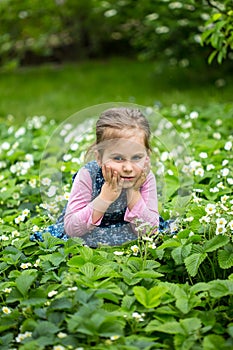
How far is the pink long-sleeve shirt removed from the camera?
3666mm

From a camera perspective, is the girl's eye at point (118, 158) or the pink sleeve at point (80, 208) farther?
the pink sleeve at point (80, 208)

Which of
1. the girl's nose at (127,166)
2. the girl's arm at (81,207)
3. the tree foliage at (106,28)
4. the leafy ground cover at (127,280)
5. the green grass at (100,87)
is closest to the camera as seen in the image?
the leafy ground cover at (127,280)

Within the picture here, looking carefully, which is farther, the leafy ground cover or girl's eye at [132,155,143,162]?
girl's eye at [132,155,143,162]

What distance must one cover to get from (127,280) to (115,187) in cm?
59

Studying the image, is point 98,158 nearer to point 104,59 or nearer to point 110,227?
point 110,227

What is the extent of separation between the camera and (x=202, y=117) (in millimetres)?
6336

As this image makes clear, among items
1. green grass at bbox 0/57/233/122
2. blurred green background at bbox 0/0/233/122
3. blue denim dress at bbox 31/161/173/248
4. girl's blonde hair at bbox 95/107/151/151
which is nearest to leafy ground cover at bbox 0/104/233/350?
blue denim dress at bbox 31/161/173/248

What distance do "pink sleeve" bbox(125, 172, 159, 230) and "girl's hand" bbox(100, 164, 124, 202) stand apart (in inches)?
5.3

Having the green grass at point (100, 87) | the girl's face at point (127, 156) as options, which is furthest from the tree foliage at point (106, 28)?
the girl's face at point (127, 156)

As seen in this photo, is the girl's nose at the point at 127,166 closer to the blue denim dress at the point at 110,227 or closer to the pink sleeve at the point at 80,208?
the blue denim dress at the point at 110,227

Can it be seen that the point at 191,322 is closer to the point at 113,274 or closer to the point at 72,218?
the point at 113,274

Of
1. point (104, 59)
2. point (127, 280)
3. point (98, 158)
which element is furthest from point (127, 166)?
point (104, 59)

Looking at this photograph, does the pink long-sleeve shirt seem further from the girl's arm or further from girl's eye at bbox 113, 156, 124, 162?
girl's eye at bbox 113, 156, 124, 162

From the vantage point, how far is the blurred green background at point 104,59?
835cm
